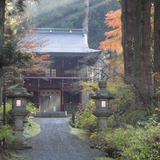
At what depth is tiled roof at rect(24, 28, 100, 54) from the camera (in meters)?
32.3

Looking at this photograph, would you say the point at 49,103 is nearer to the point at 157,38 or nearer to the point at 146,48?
the point at 157,38

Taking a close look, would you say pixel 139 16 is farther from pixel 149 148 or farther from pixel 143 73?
pixel 149 148

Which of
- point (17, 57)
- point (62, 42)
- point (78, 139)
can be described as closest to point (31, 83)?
point (62, 42)

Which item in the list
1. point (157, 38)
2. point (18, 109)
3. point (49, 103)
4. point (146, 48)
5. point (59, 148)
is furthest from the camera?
point (49, 103)

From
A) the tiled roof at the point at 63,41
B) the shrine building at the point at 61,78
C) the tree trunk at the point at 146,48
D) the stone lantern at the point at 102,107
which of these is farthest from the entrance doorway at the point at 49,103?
the stone lantern at the point at 102,107

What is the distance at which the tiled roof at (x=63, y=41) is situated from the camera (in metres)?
32.3

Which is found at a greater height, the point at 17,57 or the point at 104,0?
the point at 104,0

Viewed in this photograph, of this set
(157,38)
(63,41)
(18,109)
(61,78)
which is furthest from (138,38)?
(63,41)

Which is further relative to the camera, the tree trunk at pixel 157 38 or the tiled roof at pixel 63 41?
the tiled roof at pixel 63 41

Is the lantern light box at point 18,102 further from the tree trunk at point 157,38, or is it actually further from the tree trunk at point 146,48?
the tree trunk at point 157,38

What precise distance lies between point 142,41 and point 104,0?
36071 millimetres

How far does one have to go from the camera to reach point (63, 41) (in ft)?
120

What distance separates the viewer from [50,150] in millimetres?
11297

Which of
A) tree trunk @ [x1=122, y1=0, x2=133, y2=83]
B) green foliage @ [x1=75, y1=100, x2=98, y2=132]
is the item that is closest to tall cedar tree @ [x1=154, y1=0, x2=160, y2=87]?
tree trunk @ [x1=122, y1=0, x2=133, y2=83]
